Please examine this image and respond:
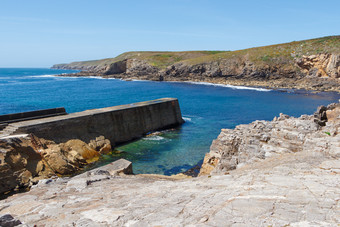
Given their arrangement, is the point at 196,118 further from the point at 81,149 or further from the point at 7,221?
the point at 7,221

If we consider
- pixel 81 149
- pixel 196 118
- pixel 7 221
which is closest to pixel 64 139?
pixel 81 149

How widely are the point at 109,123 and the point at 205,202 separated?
2287 centimetres

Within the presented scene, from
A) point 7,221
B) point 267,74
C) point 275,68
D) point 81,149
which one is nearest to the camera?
point 7,221

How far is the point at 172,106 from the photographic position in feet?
116

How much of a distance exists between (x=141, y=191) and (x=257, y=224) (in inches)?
156

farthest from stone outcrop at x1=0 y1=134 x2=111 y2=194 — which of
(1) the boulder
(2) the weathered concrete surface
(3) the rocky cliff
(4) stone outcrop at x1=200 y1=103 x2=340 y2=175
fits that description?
(3) the rocky cliff

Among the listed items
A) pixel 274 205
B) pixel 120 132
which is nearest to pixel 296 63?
pixel 120 132

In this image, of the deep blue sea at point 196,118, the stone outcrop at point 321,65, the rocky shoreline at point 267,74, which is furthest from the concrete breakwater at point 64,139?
the stone outcrop at point 321,65

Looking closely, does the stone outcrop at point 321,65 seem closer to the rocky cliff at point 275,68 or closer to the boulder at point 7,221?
the rocky cliff at point 275,68

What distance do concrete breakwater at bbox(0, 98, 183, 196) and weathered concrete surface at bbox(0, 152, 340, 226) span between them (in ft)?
33.8

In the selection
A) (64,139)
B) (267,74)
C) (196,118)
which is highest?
(267,74)

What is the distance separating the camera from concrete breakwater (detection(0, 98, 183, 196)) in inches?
685

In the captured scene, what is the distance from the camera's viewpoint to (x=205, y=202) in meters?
5.83

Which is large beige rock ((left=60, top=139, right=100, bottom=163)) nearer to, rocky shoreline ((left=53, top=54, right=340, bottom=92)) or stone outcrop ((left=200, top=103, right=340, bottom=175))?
stone outcrop ((left=200, top=103, right=340, bottom=175))
